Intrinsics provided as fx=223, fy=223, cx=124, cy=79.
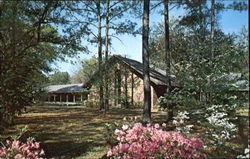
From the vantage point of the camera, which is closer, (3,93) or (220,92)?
(3,93)

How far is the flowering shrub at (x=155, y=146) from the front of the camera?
11.6 ft

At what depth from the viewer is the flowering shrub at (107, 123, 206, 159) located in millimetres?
3541

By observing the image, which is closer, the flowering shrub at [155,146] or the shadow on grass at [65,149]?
the flowering shrub at [155,146]

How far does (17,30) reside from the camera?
7.81m

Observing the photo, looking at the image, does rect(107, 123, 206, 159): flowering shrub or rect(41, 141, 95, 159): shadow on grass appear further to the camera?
rect(41, 141, 95, 159): shadow on grass

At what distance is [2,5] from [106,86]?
8.90 m

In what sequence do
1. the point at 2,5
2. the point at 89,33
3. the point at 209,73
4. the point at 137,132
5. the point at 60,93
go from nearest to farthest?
the point at 137,132, the point at 209,73, the point at 2,5, the point at 89,33, the point at 60,93

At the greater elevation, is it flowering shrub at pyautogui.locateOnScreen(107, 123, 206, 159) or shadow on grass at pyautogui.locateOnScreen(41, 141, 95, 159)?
flowering shrub at pyautogui.locateOnScreen(107, 123, 206, 159)

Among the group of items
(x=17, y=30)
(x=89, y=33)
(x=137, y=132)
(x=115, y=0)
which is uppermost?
(x=115, y=0)

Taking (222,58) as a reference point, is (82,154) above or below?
below

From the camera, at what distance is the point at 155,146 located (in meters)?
3.55

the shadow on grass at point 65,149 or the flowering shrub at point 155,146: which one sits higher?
the flowering shrub at point 155,146

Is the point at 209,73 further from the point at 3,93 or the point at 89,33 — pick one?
the point at 89,33

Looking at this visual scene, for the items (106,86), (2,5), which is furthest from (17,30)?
(106,86)
